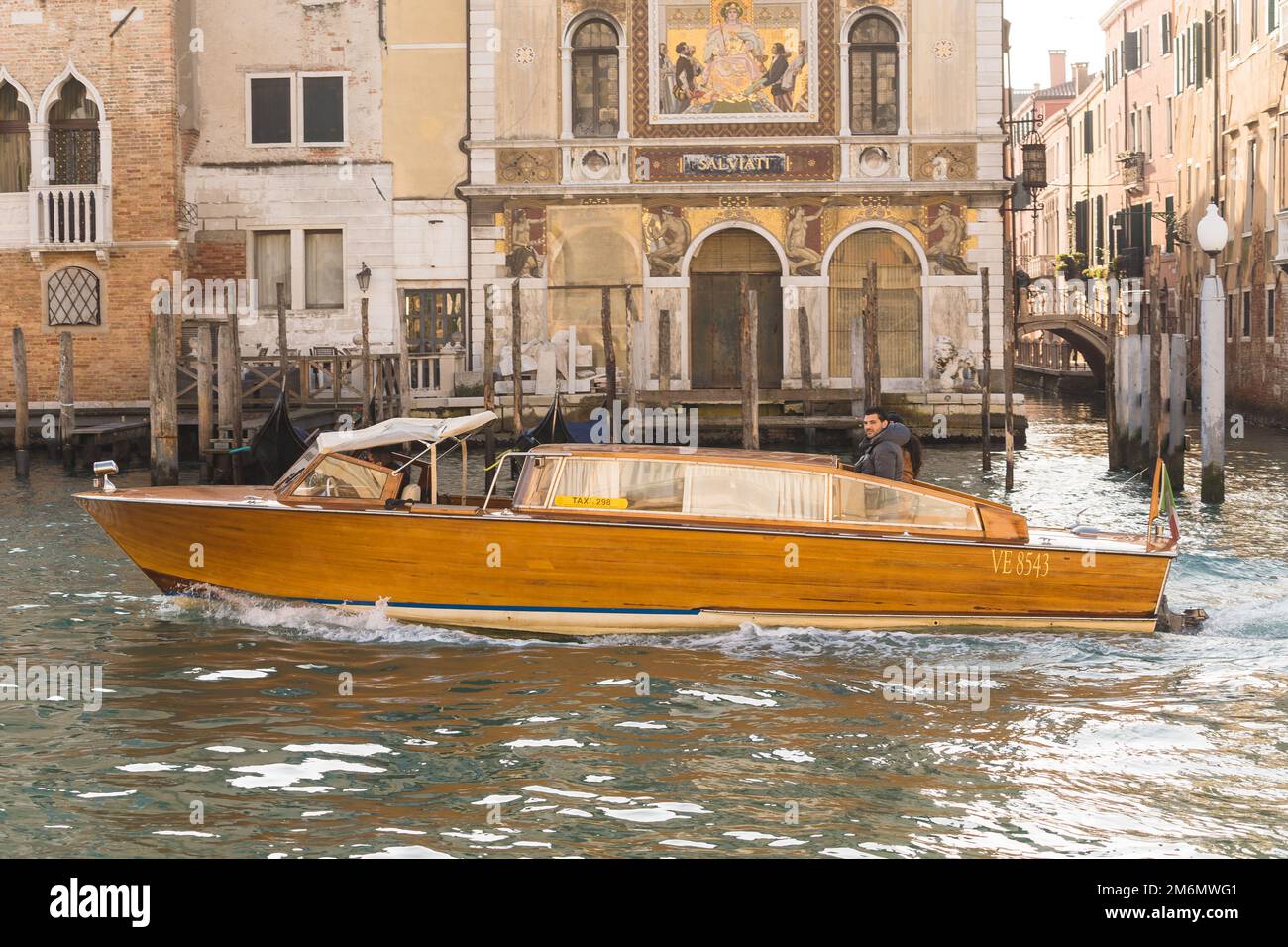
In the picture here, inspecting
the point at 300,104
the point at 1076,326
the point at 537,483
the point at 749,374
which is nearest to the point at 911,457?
the point at 537,483

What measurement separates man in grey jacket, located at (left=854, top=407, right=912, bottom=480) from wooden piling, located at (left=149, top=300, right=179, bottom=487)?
32.2 ft

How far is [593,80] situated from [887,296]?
5.19m

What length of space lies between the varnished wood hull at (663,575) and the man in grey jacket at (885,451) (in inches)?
23.1

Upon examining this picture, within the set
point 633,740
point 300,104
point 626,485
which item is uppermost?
point 300,104

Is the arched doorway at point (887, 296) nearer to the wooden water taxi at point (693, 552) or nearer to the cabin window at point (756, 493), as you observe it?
the wooden water taxi at point (693, 552)

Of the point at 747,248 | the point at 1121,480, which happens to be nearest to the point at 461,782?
the point at 1121,480

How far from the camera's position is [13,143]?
80.8 ft

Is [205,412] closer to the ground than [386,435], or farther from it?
farther from it

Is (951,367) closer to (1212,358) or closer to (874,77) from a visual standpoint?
(874,77)

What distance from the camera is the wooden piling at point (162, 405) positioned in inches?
704
